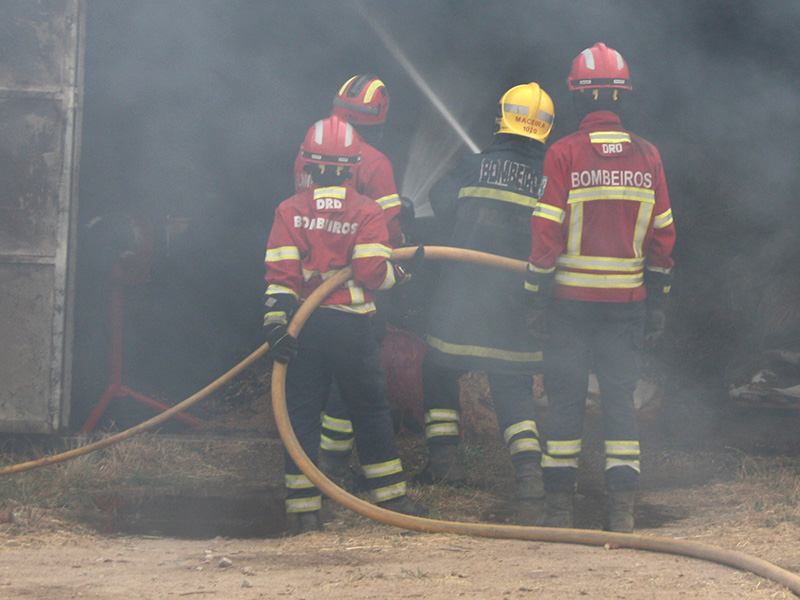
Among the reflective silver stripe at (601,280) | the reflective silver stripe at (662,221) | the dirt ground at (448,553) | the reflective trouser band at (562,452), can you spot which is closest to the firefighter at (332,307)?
the dirt ground at (448,553)

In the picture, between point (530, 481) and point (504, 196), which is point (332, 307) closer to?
point (504, 196)

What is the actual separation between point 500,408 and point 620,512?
883 mm

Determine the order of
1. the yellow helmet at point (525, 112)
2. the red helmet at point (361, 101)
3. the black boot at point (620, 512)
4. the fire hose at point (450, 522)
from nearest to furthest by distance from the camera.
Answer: the fire hose at point (450, 522)
the black boot at point (620, 512)
the yellow helmet at point (525, 112)
the red helmet at point (361, 101)

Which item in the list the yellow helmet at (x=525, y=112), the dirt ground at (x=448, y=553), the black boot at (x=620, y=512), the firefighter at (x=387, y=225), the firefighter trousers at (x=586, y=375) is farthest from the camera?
the firefighter at (x=387, y=225)

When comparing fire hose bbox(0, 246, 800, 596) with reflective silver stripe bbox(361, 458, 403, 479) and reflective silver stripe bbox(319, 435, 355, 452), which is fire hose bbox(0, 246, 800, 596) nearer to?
reflective silver stripe bbox(361, 458, 403, 479)

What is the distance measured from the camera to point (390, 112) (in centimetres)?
738

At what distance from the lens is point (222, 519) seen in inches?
163

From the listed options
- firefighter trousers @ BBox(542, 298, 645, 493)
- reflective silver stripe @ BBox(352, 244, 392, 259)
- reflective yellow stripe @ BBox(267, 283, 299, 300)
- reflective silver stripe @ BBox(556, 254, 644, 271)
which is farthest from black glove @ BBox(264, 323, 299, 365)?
reflective silver stripe @ BBox(556, 254, 644, 271)

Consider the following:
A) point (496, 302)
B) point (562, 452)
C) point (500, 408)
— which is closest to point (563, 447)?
point (562, 452)

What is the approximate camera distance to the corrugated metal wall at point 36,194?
474 centimetres

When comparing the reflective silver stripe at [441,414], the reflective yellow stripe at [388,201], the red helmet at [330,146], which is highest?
the red helmet at [330,146]

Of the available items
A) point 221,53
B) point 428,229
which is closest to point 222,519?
point 428,229

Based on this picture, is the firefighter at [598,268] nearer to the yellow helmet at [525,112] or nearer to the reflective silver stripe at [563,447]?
the reflective silver stripe at [563,447]

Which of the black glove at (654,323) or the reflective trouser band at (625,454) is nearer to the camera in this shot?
the reflective trouser band at (625,454)
